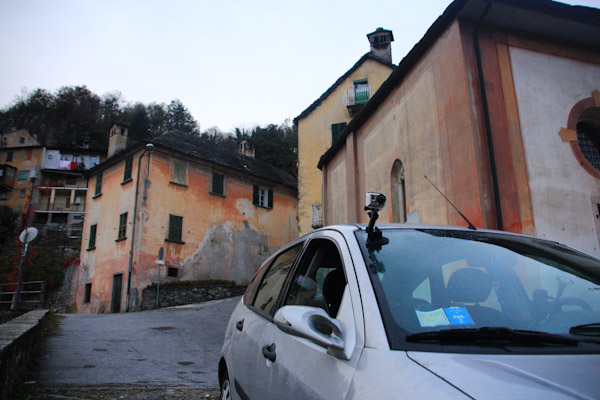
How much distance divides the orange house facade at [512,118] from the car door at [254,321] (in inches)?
213

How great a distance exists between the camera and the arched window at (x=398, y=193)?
37.7 feet

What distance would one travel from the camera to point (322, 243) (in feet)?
8.50

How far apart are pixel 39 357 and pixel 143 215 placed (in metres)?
16.3

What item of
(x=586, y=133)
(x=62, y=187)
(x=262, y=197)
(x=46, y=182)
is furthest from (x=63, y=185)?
(x=586, y=133)

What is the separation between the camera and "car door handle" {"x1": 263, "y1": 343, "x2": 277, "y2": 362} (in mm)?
2241

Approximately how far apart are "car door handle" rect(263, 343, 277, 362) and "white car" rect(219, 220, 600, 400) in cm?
1

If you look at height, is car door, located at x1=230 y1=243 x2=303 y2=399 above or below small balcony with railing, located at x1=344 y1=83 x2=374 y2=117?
below

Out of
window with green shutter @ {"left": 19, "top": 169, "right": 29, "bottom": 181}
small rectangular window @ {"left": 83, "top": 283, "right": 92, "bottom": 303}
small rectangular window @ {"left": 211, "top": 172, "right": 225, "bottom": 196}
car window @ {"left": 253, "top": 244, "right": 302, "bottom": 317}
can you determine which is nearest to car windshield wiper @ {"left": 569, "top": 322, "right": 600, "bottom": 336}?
car window @ {"left": 253, "top": 244, "right": 302, "bottom": 317}

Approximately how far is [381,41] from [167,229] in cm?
1712

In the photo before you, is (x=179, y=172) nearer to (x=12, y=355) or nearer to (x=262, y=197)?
(x=262, y=197)

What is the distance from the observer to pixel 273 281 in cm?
313

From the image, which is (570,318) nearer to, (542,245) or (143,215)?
(542,245)

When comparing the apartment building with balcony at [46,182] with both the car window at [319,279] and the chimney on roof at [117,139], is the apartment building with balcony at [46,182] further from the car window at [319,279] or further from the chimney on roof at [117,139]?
the car window at [319,279]

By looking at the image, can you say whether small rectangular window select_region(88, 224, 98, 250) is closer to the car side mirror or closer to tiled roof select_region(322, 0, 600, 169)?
tiled roof select_region(322, 0, 600, 169)
